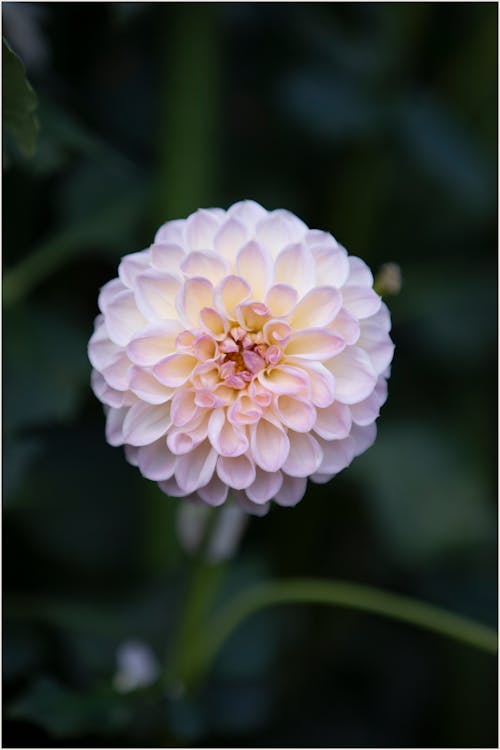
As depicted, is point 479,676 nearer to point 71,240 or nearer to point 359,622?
point 359,622

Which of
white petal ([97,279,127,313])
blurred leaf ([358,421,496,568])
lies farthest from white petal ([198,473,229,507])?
blurred leaf ([358,421,496,568])

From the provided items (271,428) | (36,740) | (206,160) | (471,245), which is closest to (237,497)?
(271,428)

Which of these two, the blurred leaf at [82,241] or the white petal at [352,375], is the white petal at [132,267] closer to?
the white petal at [352,375]

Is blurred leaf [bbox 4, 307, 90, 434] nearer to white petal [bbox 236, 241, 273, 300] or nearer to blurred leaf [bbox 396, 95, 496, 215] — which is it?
white petal [bbox 236, 241, 273, 300]

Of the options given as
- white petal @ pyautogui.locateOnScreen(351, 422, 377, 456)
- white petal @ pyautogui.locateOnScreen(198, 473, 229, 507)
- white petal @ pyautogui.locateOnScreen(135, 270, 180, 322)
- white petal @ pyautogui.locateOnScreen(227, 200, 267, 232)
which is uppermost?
Answer: white petal @ pyautogui.locateOnScreen(227, 200, 267, 232)

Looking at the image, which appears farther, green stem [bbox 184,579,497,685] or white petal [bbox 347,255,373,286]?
green stem [bbox 184,579,497,685]

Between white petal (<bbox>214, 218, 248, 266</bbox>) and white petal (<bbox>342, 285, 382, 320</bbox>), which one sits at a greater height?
white petal (<bbox>214, 218, 248, 266</bbox>)

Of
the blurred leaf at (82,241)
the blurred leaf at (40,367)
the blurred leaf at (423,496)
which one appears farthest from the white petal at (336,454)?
the blurred leaf at (423,496)
